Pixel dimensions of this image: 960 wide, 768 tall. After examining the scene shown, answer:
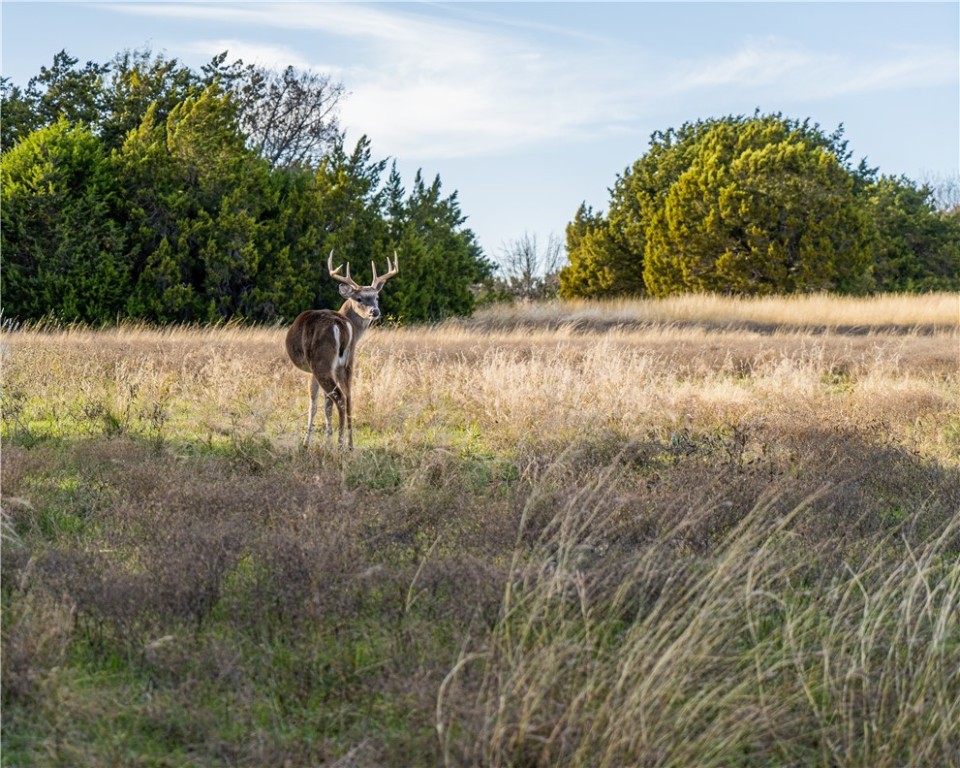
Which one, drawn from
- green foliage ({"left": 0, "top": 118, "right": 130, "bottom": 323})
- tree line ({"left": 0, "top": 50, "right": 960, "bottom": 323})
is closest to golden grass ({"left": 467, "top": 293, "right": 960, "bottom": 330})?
tree line ({"left": 0, "top": 50, "right": 960, "bottom": 323})

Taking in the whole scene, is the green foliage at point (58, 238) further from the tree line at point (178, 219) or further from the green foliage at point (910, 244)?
the green foliage at point (910, 244)

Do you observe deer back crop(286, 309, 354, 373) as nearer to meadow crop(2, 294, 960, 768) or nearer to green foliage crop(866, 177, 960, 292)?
meadow crop(2, 294, 960, 768)

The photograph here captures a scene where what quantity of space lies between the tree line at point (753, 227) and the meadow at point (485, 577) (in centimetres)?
2644

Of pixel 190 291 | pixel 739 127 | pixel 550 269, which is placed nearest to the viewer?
pixel 190 291

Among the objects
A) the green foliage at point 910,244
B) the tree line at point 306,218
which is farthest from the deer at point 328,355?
the green foliage at point 910,244

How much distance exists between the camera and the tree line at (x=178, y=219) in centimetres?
2464

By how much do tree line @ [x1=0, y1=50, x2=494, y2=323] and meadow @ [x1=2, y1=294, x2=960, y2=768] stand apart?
14009 mm

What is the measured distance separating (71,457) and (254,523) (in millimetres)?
2742

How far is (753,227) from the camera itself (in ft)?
123

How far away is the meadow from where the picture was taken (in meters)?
3.88

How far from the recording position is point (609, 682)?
4145mm

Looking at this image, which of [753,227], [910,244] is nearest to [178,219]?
[753,227]

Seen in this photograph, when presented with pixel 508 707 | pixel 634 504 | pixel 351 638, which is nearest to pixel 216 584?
pixel 351 638

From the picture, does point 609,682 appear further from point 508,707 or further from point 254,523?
point 254,523
